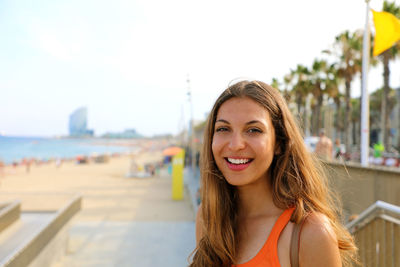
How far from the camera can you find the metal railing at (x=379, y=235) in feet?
8.77

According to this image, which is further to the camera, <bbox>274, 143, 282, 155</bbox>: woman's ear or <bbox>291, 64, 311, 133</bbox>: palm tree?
<bbox>291, 64, 311, 133</bbox>: palm tree

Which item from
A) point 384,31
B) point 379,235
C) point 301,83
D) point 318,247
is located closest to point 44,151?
point 301,83

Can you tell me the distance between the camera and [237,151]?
140 cm

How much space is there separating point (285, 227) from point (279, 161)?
0.34m

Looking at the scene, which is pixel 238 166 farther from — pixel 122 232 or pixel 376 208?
pixel 122 232

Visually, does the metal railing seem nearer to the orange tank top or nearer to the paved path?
the orange tank top

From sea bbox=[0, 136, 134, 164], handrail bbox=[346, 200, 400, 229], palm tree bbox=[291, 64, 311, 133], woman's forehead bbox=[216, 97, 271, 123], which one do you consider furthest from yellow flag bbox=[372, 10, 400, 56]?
sea bbox=[0, 136, 134, 164]

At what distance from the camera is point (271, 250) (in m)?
1.23

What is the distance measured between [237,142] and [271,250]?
0.48 meters

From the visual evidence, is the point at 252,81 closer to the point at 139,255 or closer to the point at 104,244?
the point at 139,255

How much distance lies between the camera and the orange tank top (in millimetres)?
1214

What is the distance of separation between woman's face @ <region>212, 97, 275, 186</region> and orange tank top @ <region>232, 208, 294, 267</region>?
0.22 metres

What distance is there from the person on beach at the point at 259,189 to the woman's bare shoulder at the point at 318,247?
0.09 feet

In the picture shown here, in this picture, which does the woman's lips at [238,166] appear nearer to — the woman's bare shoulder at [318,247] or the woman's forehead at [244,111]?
the woman's forehead at [244,111]
